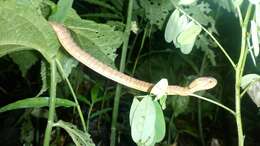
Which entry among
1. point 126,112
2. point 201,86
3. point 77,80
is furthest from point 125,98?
point 201,86

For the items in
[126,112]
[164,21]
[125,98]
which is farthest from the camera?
[125,98]

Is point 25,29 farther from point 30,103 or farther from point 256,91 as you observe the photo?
point 256,91

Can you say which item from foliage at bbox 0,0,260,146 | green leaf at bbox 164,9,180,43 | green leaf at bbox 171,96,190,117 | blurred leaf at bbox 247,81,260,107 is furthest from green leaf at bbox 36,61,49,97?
green leaf at bbox 171,96,190,117

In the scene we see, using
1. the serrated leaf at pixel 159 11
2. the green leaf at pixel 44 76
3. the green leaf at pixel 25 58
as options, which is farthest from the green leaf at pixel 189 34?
the serrated leaf at pixel 159 11

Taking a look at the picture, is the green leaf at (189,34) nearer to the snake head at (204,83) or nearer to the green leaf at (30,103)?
the snake head at (204,83)

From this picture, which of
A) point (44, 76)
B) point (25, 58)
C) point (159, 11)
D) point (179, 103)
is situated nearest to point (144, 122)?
point (44, 76)

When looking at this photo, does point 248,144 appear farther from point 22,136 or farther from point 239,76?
point 239,76
